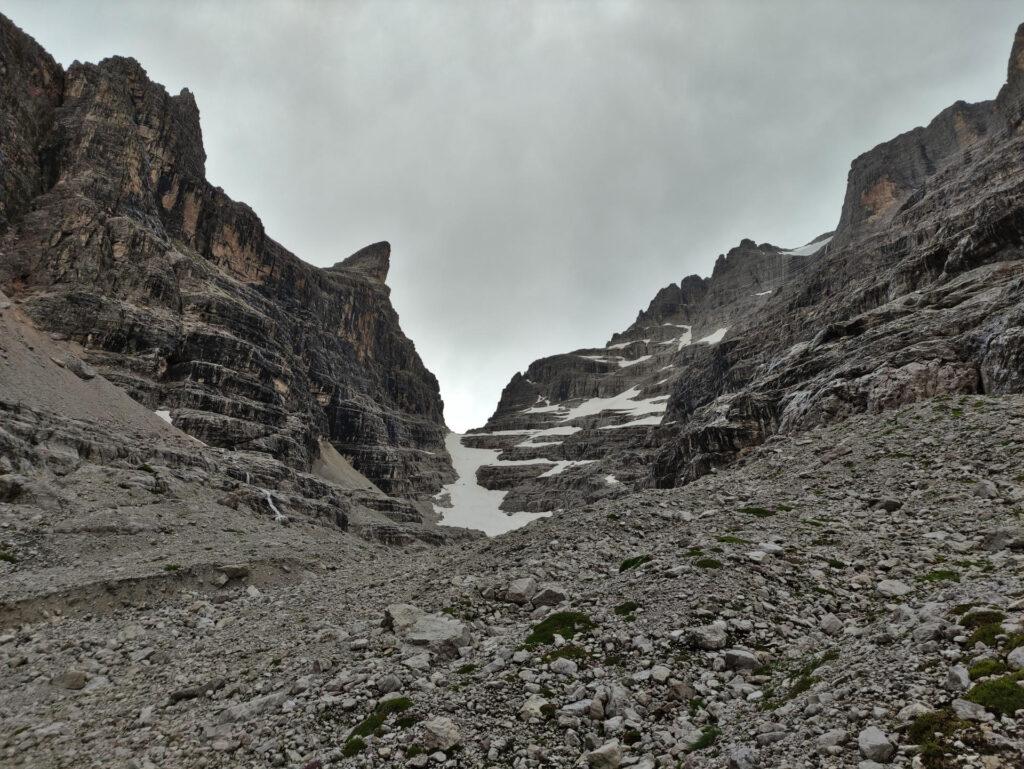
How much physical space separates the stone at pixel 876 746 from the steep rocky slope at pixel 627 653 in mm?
21

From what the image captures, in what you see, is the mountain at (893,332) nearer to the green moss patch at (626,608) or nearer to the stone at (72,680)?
the green moss patch at (626,608)

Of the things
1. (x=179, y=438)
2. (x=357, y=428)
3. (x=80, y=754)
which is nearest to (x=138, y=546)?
(x=80, y=754)

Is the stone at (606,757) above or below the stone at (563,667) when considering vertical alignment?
below

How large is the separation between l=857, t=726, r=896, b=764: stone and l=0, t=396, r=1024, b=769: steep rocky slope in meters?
0.02

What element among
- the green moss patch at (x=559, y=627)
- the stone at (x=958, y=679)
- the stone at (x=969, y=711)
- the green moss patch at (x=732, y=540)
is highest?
the green moss patch at (x=732, y=540)

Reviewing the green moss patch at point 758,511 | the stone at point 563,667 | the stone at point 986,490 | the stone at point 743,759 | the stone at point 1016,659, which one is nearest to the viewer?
the stone at point 1016,659

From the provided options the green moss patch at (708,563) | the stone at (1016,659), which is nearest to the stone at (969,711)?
the stone at (1016,659)

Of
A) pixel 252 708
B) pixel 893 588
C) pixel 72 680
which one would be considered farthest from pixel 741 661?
pixel 72 680

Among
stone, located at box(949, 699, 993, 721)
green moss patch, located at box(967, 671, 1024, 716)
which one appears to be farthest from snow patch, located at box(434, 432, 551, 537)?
stone, located at box(949, 699, 993, 721)

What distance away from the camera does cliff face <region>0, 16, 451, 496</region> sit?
97.8 meters

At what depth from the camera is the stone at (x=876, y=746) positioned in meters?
6.59

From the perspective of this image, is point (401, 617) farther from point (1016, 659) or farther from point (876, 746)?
point (1016, 659)

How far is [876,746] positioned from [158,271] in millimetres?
134206

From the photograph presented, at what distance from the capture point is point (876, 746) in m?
6.64
